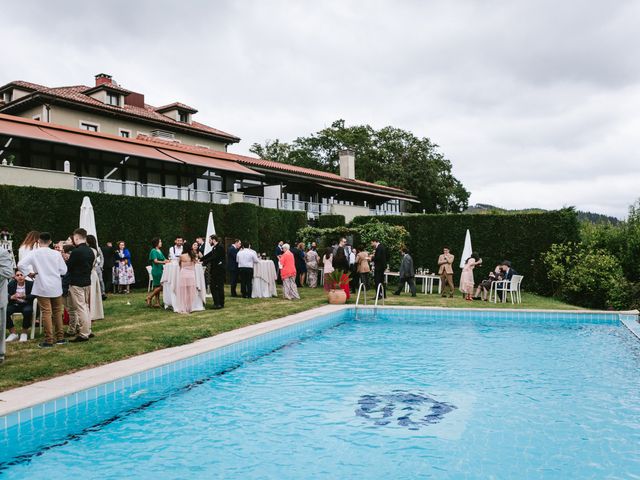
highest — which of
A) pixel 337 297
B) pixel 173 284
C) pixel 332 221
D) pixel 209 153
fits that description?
pixel 209 153

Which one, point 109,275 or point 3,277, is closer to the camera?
point 3,277

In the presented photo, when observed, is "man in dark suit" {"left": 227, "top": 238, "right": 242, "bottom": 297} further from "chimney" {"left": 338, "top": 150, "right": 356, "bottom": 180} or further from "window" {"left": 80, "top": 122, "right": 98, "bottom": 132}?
"chimney" {"left": 338, "top": 150, "right": 356, "bottom": 180}

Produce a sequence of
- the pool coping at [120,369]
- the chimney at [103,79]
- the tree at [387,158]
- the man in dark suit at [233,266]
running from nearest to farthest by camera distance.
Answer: the pool coping at [120,369]
the man in dark suit at [233,266]
the chimney at [103,79]
the tree at [387,158]

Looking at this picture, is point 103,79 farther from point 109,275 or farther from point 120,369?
point 120,369

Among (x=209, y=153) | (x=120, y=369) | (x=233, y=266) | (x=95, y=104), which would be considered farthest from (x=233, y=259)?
(x=95, y=104)

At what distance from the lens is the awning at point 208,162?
24.9 m

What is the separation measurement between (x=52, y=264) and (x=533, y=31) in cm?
1248

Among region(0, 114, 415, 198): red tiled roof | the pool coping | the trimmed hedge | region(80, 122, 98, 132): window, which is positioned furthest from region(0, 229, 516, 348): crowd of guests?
region(80, 122, 98, 132): window

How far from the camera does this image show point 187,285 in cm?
1179

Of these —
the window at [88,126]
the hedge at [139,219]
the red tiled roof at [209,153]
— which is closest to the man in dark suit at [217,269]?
the hedge at [139,219]

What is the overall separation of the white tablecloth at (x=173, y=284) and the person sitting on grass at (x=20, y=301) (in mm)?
3626

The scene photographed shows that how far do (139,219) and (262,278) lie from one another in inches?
235

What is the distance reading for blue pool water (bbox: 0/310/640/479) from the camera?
4.36 meters

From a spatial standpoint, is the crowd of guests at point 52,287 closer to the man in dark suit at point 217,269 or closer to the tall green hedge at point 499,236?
the man in dark suit at point 217,269
